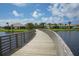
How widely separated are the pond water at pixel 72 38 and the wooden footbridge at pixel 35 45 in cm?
14

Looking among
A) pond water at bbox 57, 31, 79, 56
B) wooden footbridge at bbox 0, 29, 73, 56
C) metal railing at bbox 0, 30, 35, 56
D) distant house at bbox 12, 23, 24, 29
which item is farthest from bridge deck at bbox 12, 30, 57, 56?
distant house at bbox 12, 23, 24, 29

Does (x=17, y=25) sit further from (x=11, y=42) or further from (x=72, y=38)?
(x=72, y=38)

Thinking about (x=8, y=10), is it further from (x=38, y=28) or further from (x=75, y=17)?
(x=75, y=17)

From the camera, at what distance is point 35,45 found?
176 inches

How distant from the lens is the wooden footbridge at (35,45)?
412cm

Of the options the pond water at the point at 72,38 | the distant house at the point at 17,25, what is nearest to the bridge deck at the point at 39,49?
the pond water at the point at 72,38

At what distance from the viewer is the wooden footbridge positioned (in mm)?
4125

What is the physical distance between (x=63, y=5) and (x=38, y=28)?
61 cm

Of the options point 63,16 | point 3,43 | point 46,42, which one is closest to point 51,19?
point 63,16

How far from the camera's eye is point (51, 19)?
4277mm

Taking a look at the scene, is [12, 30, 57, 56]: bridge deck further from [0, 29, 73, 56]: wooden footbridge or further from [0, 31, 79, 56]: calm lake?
[0, 31, 79, 56]: calm lake

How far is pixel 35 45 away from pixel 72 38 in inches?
25.0

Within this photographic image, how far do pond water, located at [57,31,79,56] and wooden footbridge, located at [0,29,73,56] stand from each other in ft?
0.44

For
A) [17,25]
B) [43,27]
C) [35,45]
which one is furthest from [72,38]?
[17,25]
